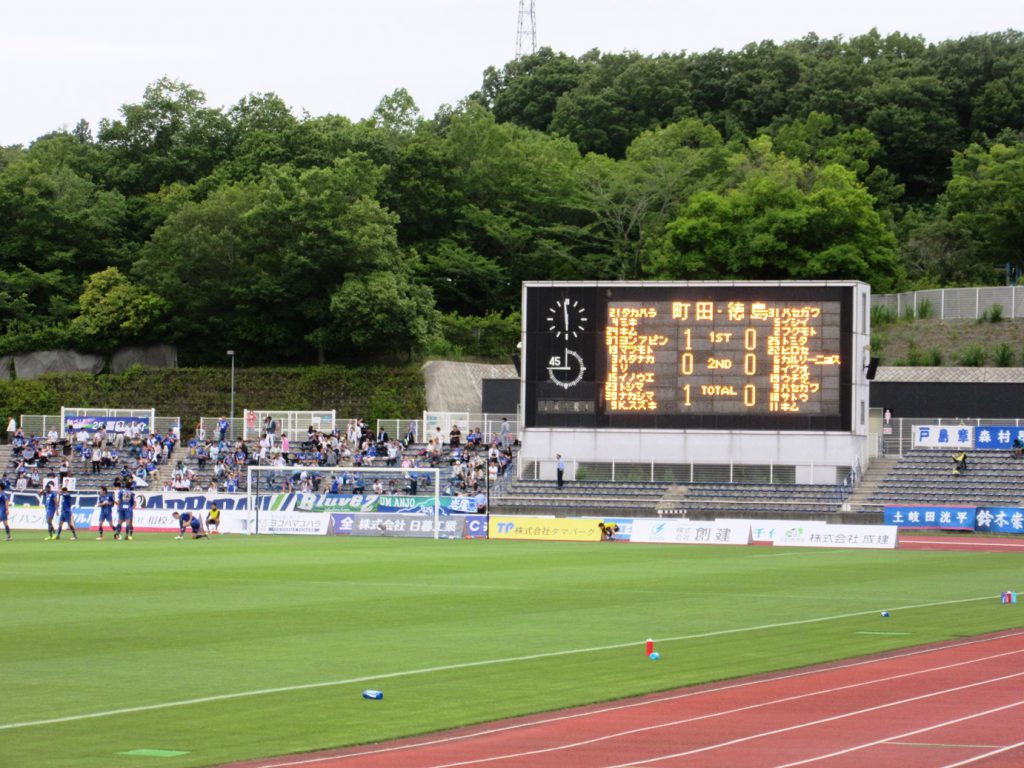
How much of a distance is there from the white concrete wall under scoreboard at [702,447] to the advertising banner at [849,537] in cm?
979

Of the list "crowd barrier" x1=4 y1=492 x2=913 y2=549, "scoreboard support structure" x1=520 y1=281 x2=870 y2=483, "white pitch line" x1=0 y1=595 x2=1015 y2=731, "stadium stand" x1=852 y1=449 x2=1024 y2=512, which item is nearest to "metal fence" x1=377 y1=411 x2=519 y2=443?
"scoreboard support structure" x1=520 y1=281 x2=870 y2=483

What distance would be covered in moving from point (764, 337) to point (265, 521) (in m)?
20.0

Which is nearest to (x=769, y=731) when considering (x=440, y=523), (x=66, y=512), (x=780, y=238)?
(x=66, y=512)

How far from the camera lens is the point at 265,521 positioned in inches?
2266

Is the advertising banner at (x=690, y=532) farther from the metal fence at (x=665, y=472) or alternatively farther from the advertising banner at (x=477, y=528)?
the metal fence at (x=665, y=472)

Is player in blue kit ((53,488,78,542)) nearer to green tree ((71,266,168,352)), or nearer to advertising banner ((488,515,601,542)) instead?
advertising banner ((488,515,601,542))

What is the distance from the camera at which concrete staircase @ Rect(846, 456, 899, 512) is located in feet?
198

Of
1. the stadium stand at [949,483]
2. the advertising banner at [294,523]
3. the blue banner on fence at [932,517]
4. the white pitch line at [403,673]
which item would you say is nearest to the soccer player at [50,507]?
the advertising banner at [294,523]

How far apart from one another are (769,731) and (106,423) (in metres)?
65.4

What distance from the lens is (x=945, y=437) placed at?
64625 mm

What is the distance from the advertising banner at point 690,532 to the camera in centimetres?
5138

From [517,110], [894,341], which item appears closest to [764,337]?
[894,341]

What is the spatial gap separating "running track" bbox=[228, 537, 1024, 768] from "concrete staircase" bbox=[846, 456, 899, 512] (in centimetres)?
4226

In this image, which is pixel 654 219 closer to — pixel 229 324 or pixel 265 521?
pixel 229 324
